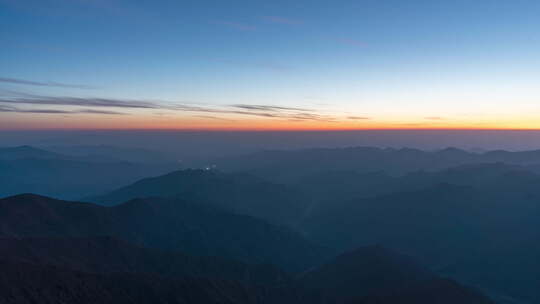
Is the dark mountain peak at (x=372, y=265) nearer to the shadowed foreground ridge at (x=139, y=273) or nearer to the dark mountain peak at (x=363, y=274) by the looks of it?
the dark mountain peak at (x=363, y=274)

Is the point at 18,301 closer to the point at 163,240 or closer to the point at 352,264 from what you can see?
the point at 352,264

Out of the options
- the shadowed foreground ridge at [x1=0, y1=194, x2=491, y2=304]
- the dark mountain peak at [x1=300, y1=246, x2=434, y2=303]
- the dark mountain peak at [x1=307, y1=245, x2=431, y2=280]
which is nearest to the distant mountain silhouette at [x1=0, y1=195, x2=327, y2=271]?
the shadowed foreground ridge at [x1=0, y1=194, x2=491, y2=304]

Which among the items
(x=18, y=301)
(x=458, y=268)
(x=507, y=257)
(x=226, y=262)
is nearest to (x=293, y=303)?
(x=226, y=262)

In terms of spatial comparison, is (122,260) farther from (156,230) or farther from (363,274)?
(363,274)

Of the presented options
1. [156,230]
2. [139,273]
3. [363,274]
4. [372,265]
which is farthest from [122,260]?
[372,265]

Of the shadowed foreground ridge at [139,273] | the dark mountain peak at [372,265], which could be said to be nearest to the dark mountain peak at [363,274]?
the dark mountain peak at [372,265]
